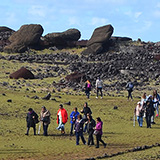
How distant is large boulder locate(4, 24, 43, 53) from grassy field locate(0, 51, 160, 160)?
36096 mm

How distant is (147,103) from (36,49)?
57410mm

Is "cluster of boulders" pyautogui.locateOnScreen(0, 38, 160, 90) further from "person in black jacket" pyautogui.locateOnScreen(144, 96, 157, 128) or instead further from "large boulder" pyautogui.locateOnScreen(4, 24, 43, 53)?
"person in black jacket" pyautogui.locateOnScreen(144, 96, 157, 128)

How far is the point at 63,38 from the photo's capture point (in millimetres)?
87000

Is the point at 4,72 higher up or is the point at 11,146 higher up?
the point at 4,72

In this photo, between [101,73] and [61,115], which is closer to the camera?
[61,115]

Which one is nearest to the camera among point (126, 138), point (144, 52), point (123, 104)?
point (126, 138)

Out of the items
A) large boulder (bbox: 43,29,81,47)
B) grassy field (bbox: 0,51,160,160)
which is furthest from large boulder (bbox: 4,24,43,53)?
grassy field (bbox: 0,51,160,160)

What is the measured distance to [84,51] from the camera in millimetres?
80812

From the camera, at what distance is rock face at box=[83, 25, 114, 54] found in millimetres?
79762

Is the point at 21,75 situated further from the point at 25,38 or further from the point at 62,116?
the point at 62,116

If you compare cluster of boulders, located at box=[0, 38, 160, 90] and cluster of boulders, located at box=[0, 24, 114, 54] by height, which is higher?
cluster of boulders, located at box=[0, 24, 114, 54]

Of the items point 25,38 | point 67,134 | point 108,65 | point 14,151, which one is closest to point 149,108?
point 67,134

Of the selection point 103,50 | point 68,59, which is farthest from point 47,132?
point 103,50

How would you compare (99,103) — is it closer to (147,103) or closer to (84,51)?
(147,103)
